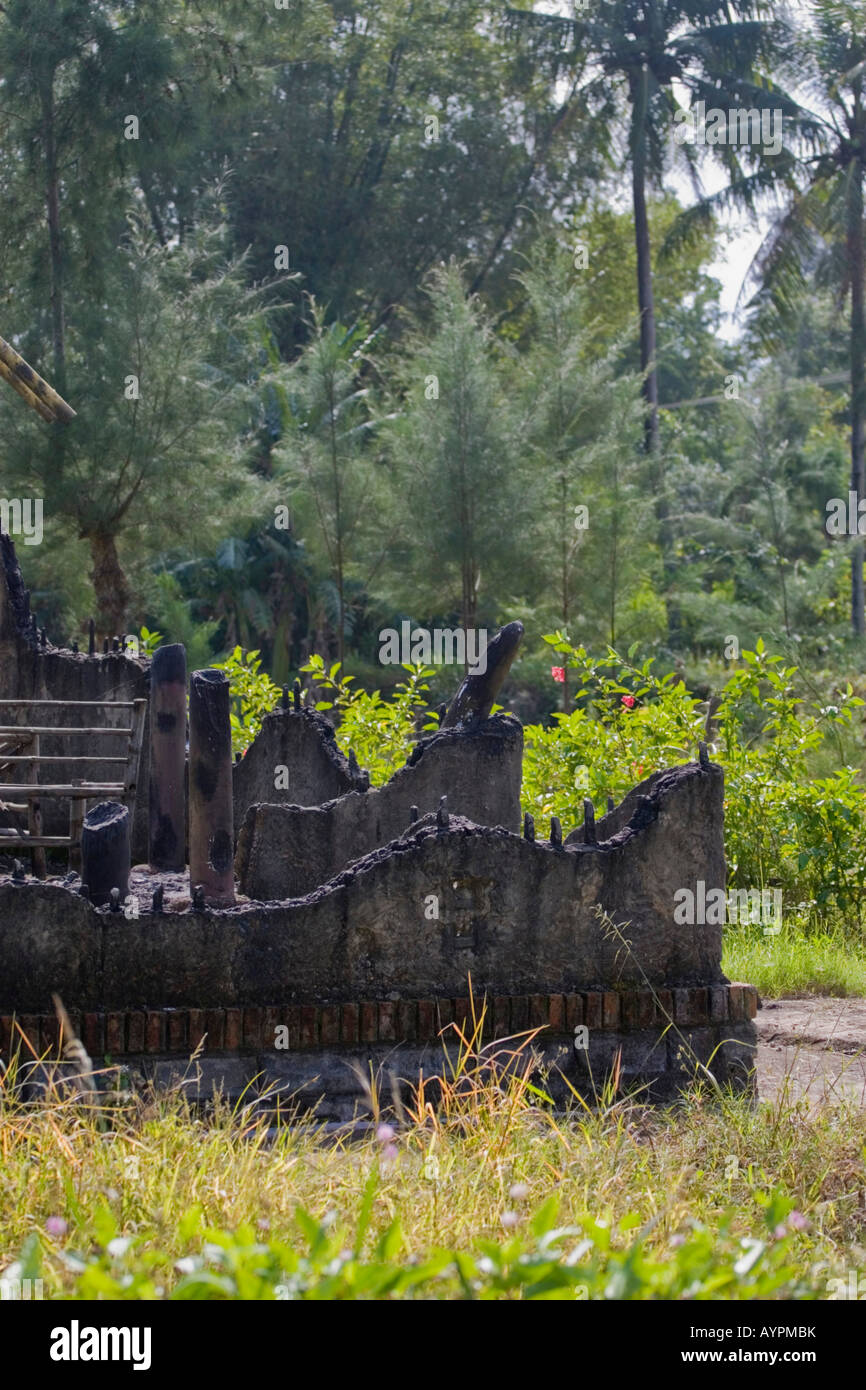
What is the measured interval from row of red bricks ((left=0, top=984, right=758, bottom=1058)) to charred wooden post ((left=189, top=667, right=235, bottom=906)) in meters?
0.87

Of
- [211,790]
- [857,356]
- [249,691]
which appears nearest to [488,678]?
[211,790]

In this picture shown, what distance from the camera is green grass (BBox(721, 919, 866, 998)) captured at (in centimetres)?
880

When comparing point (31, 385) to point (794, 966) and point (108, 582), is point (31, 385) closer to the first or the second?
point (794, 966)

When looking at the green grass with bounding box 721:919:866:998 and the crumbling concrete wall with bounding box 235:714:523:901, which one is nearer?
the crumbling concrete wall with bounding box 235:714:523:901

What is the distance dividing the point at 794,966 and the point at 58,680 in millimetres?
4512

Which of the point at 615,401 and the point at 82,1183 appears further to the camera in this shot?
the point at 615,401

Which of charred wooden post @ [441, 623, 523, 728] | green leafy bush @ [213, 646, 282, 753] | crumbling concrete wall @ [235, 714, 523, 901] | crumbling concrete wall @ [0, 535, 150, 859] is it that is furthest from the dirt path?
green leafy bush @ [213, 646, 282, 753]

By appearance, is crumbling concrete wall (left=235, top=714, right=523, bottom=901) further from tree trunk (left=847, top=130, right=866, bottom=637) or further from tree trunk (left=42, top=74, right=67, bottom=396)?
tree trunk (left=847, top=130, right=866, bottom=637)

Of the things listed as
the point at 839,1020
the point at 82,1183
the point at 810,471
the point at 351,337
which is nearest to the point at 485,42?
the point at 351,337

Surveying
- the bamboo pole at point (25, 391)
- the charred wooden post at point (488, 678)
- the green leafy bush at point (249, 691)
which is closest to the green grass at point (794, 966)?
the charred wooden post at point (488, 678)

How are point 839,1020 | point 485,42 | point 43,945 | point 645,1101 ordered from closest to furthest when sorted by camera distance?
point 43,945 < point 645,1101 < point 839,1020 < point 485,42
